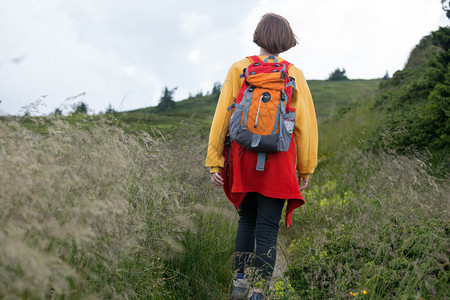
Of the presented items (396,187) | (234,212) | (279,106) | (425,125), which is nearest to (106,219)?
(279,106)

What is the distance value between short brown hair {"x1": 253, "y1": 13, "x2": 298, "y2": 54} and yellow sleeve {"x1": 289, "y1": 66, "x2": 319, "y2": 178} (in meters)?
0.18

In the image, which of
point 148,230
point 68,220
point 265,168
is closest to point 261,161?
point 265,168

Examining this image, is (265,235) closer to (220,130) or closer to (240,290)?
(240,290)

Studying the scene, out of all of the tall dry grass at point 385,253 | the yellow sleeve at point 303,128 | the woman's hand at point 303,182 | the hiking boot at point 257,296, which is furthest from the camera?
the woman's hand at point 303,182

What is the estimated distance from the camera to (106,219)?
5.14ft

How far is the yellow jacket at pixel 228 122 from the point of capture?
8.55 ft

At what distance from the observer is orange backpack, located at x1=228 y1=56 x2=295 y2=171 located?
7.73 feet

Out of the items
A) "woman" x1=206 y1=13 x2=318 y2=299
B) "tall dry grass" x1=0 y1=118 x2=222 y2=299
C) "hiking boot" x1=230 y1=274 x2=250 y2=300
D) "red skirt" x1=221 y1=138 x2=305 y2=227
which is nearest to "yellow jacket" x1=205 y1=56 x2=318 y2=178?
"woman" x1=206 y1=13 x2=318 y2=299

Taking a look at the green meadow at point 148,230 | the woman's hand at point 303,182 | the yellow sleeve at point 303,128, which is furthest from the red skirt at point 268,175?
the green meadow at point 148,230

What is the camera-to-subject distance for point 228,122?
263 cm

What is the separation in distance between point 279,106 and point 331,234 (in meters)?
1.33

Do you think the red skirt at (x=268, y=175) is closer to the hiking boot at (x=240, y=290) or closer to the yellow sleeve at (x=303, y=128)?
the yellow sleeve at (x=303, y=128)

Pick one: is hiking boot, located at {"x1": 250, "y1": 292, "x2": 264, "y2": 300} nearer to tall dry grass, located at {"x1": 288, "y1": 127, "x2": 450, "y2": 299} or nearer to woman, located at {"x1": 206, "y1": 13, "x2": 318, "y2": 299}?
woman, located at {"x1": 206, "y1": 13, "x2": 318, "y2": 299}

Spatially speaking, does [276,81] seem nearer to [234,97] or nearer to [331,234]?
[234,97]
